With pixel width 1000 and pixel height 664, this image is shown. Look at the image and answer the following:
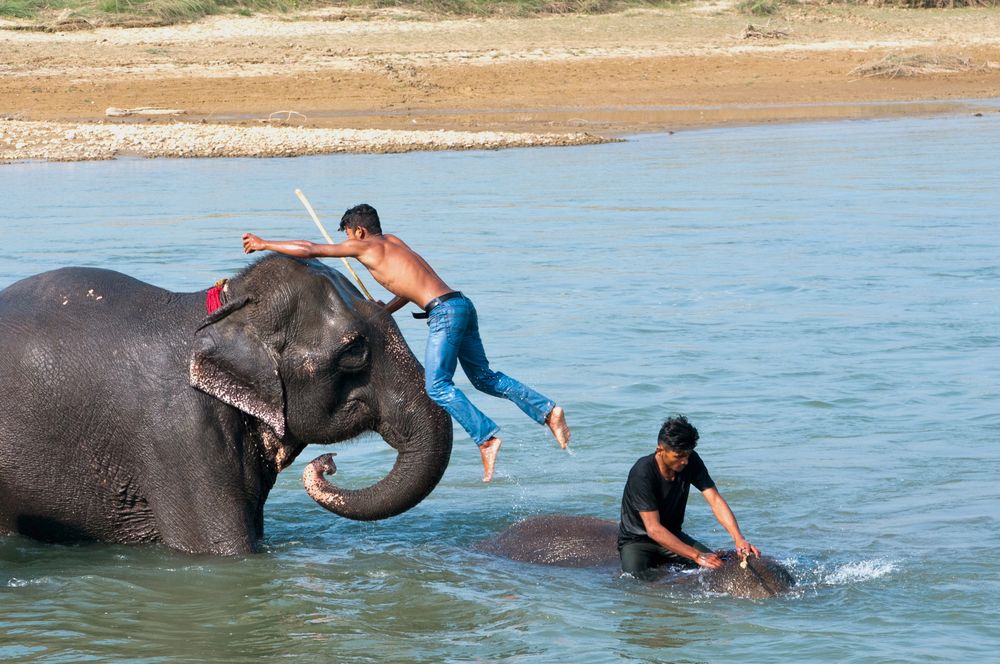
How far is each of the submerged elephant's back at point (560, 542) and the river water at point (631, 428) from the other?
13 centimetres

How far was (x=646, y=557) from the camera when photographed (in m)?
7.70

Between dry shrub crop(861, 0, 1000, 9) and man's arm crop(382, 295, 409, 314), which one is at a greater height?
dry shrub crop(861, 0, 1000, 9)

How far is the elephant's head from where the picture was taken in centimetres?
723

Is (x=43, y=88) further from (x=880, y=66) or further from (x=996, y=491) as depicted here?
(x=996, y=491)

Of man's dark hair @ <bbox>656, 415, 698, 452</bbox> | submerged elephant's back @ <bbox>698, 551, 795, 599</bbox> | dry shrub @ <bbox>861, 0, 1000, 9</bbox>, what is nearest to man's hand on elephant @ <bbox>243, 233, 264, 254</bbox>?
man's dark hair @ <bbox>656, 415, 698, 452</bbox>

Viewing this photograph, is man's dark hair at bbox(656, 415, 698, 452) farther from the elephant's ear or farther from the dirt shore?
the dirt shore

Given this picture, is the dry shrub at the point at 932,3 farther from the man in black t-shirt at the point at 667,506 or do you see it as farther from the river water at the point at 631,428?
the man in black t-shirt at the point at 667,506

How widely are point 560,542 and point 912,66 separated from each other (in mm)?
32226

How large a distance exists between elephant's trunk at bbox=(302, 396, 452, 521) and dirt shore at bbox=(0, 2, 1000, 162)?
2088cm

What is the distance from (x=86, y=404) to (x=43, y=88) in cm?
2550

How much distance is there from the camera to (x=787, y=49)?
38562 mm

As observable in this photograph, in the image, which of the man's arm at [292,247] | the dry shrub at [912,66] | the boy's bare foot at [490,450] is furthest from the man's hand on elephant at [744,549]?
the dry shrub at [912,66]

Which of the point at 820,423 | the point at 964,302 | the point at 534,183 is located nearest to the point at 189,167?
the point at 534,183

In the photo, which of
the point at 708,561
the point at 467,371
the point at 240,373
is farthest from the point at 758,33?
the point at 240,373
